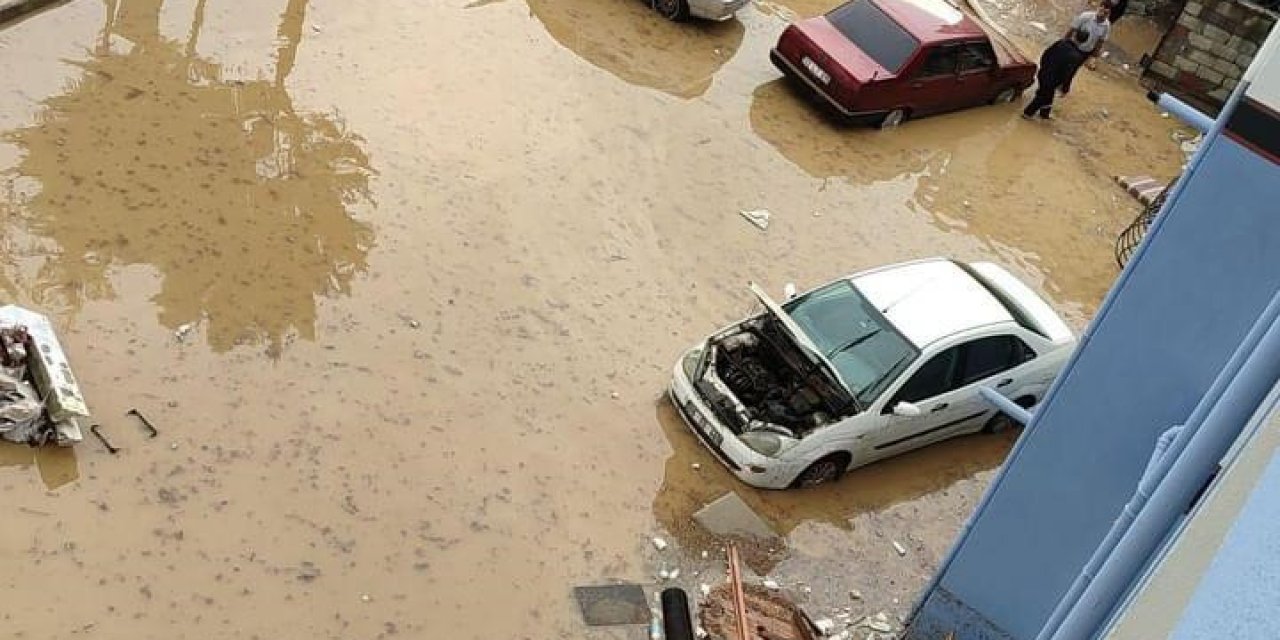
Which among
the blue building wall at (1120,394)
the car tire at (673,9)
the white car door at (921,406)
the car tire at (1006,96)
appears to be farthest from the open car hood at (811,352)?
the car tire at (1006,96)

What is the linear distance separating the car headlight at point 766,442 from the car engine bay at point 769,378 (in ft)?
0.17

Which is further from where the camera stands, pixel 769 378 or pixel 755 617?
pixel 769 378

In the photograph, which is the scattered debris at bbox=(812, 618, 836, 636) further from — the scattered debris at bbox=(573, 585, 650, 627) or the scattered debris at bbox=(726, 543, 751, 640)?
the scattered debris at bbox=(573, 585, 650, 627)

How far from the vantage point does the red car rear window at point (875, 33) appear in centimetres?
1511

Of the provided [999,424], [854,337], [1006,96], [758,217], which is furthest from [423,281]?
[1006,96]

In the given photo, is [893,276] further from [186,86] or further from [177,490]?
[186,86]

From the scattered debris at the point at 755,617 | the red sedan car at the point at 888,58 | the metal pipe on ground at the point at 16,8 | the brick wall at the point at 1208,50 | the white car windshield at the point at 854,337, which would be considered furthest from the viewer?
the brick wall at the point at 1208,50

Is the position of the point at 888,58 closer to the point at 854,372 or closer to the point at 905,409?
the point at 854,372

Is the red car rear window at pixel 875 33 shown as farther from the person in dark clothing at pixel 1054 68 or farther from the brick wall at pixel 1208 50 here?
the brick wall at pixel 1208 50

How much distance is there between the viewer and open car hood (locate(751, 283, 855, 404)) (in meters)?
9.65

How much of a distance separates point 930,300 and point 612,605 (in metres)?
→ 4.16

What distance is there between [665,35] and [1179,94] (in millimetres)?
9019

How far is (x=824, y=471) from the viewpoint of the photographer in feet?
32.7

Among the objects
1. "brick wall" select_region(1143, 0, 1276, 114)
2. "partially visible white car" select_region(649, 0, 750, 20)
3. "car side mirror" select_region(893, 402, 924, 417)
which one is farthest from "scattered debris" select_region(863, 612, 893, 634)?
"brick wall" select_region(1143, 0, 1276, 114)
